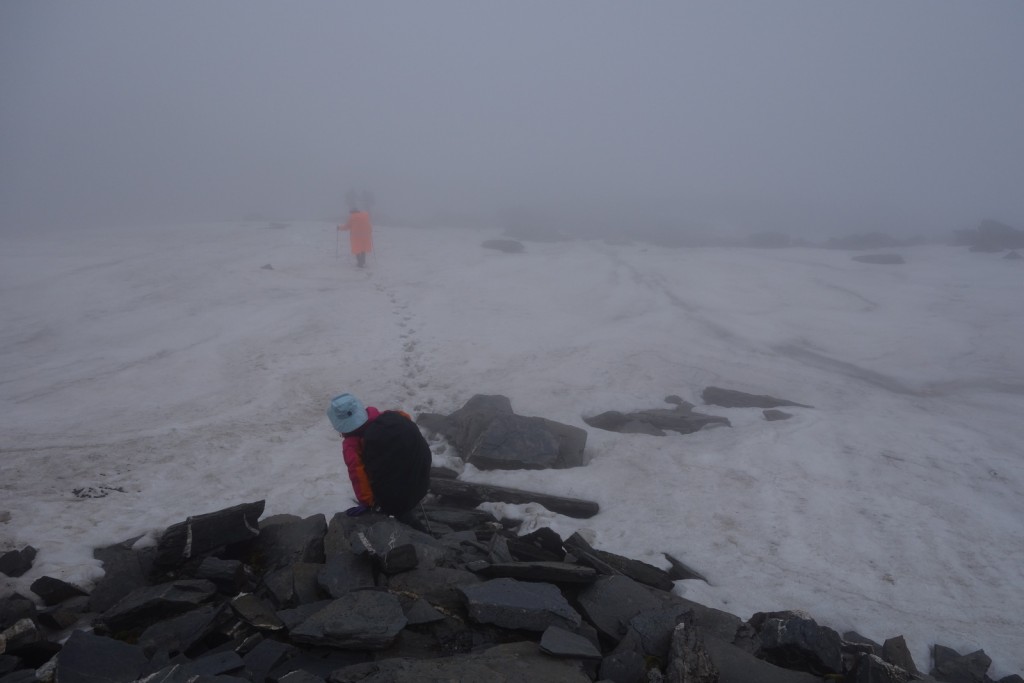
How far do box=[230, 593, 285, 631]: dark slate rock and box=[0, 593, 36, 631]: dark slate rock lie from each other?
72.0 inches

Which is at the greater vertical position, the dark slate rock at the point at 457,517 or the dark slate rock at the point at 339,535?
the dark slate rock at the point at 339,535

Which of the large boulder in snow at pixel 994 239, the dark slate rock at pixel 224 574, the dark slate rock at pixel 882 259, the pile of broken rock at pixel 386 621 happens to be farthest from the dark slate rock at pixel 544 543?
the large boulder in snow at pixel 994 239

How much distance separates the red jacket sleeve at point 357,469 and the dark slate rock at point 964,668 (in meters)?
5.99

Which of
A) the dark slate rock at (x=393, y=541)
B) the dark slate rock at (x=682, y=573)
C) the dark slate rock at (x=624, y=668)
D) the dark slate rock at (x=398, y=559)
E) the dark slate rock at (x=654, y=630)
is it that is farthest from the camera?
the dark slate rock at (x=682, y=573)

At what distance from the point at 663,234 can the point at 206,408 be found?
3349 centimetres

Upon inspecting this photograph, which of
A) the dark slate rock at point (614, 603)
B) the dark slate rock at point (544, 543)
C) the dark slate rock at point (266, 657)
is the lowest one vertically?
the dark slate rock at point (544, 543)

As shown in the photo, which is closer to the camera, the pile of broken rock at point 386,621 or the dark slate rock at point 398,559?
the pile of broken rock at point 386,621

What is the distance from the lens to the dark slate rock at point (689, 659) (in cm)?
407

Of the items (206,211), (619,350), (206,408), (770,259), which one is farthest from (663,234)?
(206,211)

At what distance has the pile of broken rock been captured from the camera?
13.4 feet

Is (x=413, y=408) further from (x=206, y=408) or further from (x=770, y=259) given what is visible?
(x=770, y=259)

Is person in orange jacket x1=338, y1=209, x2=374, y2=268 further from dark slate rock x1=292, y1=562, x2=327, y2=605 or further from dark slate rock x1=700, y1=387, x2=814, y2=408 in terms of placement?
dark slate rock x1=292, y1=562, x2=327, y2=605

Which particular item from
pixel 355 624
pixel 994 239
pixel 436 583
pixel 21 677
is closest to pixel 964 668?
pixel 436 583

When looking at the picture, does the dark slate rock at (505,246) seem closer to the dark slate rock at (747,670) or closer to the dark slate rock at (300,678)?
the dark slate rock at (747,670)
